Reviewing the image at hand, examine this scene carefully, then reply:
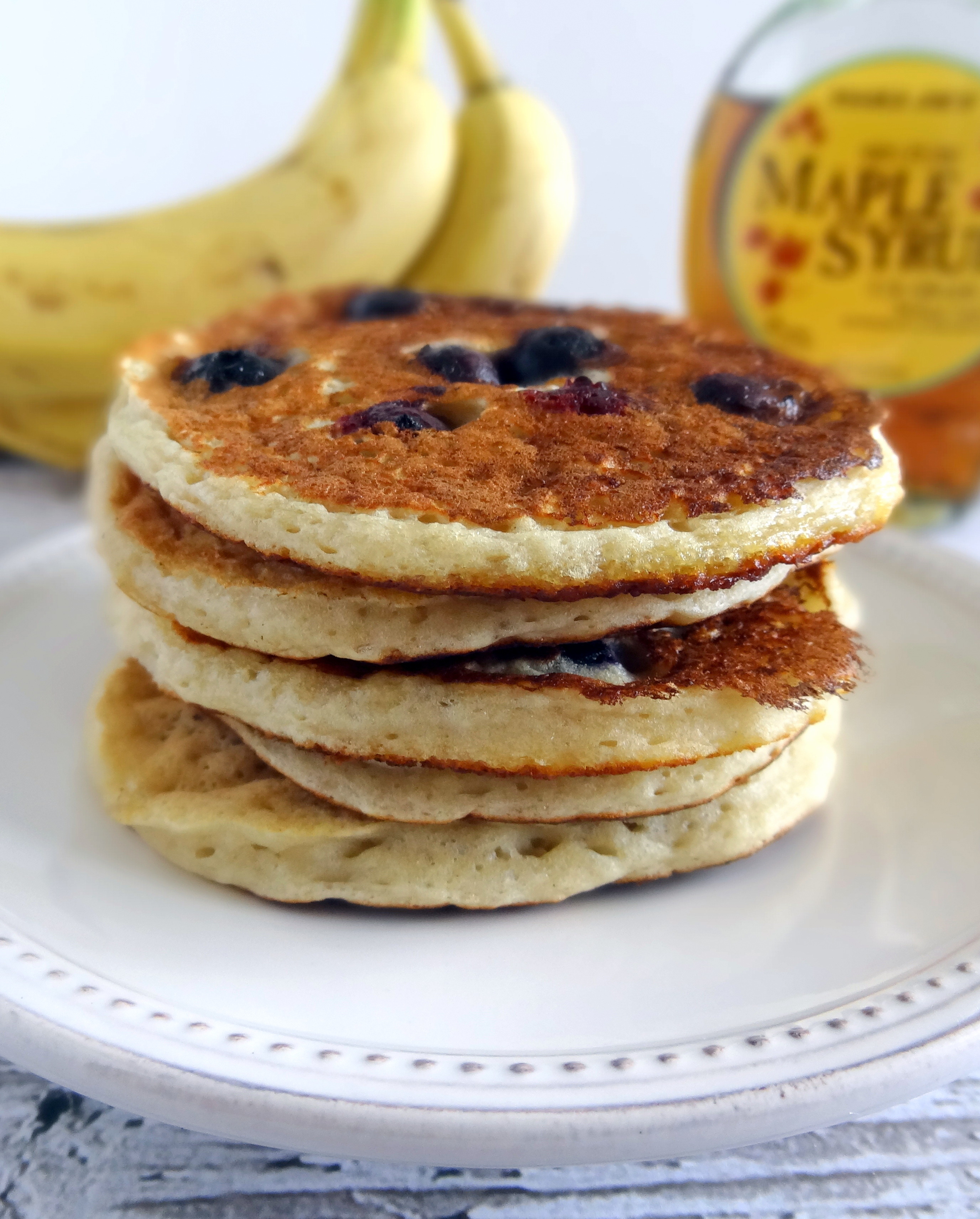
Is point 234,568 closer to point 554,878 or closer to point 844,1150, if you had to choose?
point 554,878

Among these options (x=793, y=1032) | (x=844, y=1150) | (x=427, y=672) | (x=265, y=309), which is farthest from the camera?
(x=265, y=309)

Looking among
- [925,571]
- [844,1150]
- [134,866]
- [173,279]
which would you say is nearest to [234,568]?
[134,866]

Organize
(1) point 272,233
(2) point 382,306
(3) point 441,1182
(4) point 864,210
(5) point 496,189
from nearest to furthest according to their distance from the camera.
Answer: (3) point 441,1182 → (2) point 382,306 → (4) point 864,210 → (1) point 272,233 → (5) point 496,189

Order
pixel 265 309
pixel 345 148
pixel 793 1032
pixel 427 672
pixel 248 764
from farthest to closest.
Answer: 1. pixel 345 148
2. pixel 265 309
3. pixel 248 764
4. pixel 427 672
5. pixel 793 1032

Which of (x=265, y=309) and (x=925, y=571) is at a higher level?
(x=265, y=309)

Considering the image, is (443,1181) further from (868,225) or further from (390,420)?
(868,225)

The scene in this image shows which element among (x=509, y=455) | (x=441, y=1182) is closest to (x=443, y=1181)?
(x=441, y=1182)
